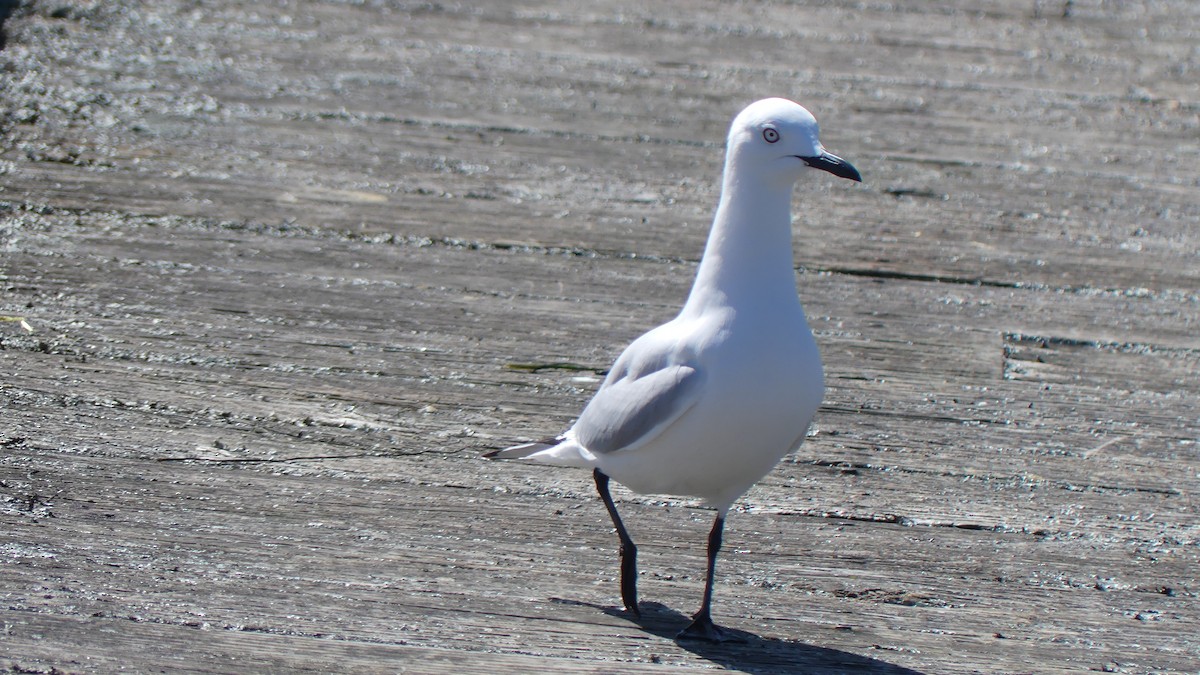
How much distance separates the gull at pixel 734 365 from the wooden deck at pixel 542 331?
0.25 m

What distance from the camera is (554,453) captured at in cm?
213

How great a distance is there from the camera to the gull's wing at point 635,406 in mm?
1892

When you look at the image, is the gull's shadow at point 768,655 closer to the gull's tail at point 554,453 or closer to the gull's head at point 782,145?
the gull's tail at point 554,453

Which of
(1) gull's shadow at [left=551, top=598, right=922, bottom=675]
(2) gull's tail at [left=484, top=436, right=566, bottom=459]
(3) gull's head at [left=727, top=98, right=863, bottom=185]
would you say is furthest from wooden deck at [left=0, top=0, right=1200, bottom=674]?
(3) gull's head at [left=727, top=98, right=863, bottom=185]

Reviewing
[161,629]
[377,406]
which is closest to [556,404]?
[377,406]

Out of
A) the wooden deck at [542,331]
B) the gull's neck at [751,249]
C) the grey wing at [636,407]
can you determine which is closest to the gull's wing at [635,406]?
the grey wing at [636,407]

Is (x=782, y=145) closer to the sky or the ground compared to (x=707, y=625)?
closer to the sky

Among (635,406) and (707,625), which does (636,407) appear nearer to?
(635,406)

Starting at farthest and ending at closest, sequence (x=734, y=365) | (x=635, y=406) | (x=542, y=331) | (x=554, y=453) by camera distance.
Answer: (x=542, y=331) < (x=554, y=453) < (x=635, y=406) < (x=734, y=365)

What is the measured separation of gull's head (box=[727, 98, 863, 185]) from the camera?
188cm

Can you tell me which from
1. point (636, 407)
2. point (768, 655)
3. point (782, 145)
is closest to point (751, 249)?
point (782, 145)

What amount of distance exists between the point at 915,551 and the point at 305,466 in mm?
1073

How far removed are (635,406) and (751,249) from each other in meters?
0.28

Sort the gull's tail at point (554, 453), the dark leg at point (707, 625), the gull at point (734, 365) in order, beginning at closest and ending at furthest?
the gull at point (734, 365)
the dark leg at point (707, 625)
the gull's tail at point (554, 453)
